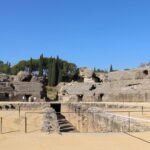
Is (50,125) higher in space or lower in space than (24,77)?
lower

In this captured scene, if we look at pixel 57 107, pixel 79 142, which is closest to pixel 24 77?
pixel 57 107

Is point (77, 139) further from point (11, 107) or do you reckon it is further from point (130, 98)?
point (130, 98)

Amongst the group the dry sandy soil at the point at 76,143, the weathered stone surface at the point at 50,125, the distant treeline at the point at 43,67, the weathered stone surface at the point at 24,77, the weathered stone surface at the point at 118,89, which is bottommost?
the dry sandy soil at the point at 76,143

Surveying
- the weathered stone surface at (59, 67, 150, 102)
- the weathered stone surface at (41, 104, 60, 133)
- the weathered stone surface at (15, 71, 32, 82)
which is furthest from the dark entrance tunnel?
the weathered stone surface at (41, 104, 60, 133)

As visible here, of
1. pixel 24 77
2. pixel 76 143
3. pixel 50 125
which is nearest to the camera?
pixel 76 143

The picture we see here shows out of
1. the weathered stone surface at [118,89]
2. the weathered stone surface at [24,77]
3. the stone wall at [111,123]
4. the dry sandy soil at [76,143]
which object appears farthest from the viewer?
the weathered stone surface at [24,77]

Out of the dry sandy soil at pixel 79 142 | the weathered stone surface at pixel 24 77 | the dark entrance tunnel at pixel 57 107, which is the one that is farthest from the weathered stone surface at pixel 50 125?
the weathered stone surface at pixel 24 77

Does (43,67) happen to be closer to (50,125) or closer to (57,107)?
(57,107)

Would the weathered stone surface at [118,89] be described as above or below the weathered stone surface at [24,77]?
below

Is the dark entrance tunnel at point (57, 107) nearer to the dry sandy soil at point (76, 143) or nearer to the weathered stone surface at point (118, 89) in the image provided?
the weathered stone surface at point (118, 89)

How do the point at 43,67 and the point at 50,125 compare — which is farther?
the point at 43,67

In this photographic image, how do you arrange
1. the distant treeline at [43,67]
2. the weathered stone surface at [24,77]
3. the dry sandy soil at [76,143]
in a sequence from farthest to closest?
the distant treeline at [43,67] < the weathered stone surface at [24,77] < the dry sandy soil at [76,143]

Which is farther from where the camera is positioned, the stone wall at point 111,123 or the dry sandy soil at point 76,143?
the stone wall at point 111,123

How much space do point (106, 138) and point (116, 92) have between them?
35.6m
